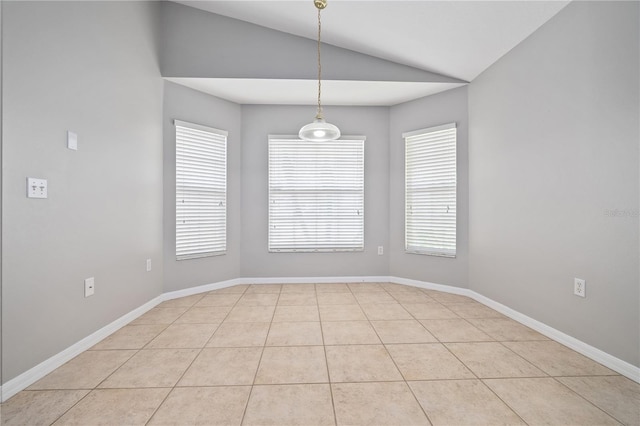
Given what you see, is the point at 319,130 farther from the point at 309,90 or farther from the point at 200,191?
the point at 200,191

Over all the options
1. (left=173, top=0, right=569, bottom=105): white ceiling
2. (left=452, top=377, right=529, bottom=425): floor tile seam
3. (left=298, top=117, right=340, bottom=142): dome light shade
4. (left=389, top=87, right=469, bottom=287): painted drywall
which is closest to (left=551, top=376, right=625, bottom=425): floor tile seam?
(left=452, top=377, right=529, bottom=425): floor tile seam

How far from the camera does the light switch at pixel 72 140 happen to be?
1.89 m

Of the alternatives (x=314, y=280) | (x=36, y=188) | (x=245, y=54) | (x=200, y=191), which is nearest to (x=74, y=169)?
(x=36, y=188)

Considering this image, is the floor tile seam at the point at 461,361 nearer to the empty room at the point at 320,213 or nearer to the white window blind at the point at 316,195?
the empty room at the point at 320,213

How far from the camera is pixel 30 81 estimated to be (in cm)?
163

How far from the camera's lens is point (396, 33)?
2734 millimetres

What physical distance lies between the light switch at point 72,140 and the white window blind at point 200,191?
4.09 feet

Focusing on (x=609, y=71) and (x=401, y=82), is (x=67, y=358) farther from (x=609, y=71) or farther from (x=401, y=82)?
(x=609, y=71)

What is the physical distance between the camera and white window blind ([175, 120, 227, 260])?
10.6 ft

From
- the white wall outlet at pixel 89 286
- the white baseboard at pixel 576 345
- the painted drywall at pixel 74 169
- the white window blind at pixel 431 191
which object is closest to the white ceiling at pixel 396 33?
the white window blind at pixel 431 191

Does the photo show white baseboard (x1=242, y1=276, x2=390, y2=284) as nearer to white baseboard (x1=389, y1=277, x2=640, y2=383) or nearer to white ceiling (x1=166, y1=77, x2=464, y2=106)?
white baseboard (x1=389, y1=277, x2=640, y2=383)

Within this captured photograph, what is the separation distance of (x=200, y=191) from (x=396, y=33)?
9.23ft

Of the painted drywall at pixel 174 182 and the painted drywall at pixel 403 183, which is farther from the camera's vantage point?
the painted drywall at pixel 403 183

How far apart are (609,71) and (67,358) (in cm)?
418
